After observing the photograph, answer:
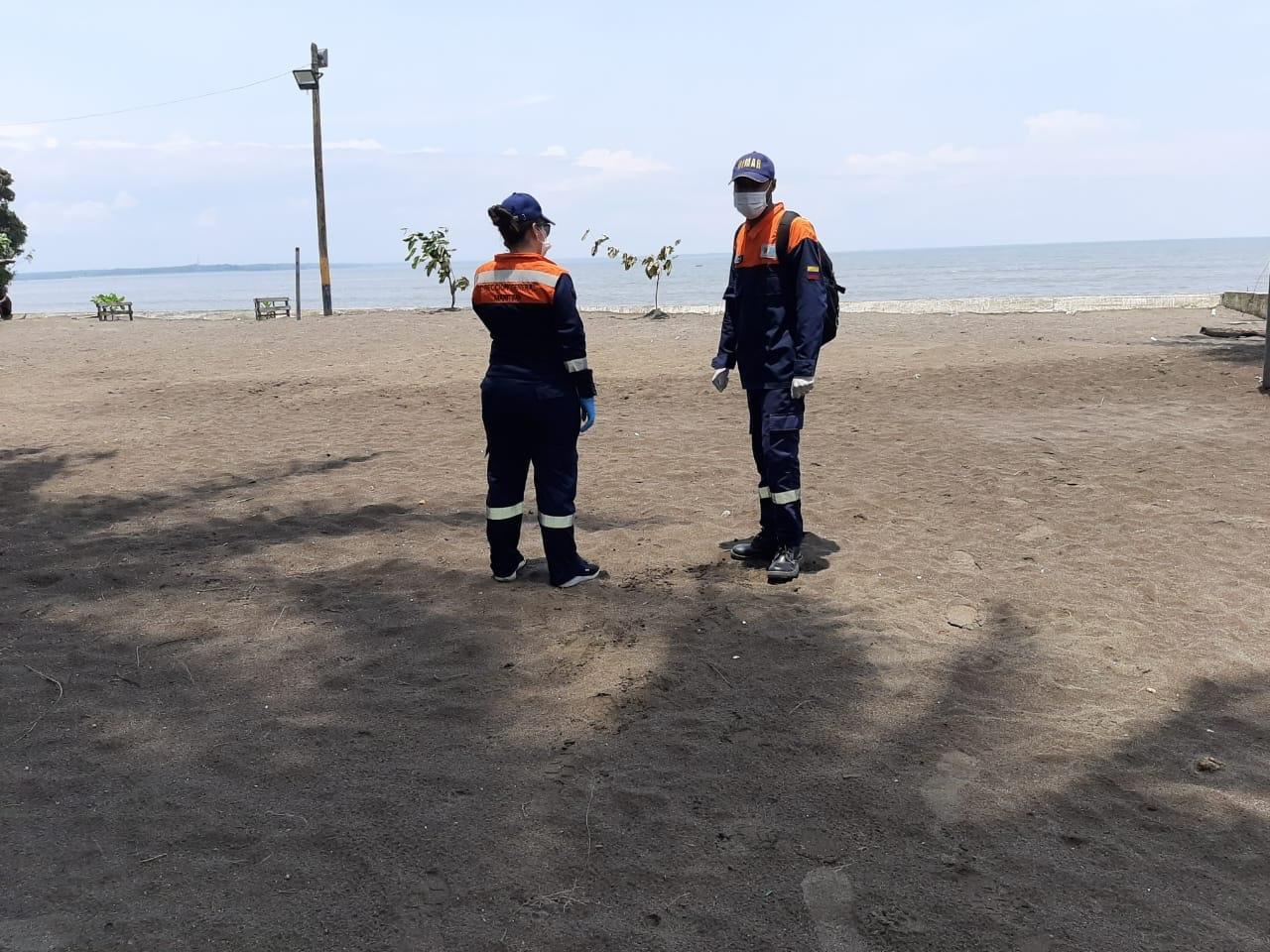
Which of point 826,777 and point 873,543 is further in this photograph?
point 873,543

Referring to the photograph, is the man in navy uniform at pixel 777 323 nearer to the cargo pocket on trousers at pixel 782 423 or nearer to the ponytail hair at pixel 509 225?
the cargo pocket on trousers at pixel 782 423

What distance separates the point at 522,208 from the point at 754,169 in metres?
1.20

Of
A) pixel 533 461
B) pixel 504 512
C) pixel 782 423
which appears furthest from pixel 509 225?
pixel 782 423

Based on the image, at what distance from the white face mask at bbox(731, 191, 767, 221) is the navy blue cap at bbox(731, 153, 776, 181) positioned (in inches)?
2.9

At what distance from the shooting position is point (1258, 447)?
823 cm

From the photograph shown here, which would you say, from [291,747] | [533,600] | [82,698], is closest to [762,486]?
[533,600]

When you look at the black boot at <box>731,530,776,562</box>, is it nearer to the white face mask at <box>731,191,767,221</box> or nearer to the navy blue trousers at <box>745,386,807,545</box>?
the navy blue trousers at <box>745,386,807,545</box>

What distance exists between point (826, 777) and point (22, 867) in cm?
230

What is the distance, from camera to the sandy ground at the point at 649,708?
276cm

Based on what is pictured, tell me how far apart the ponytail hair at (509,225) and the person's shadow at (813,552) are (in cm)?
209

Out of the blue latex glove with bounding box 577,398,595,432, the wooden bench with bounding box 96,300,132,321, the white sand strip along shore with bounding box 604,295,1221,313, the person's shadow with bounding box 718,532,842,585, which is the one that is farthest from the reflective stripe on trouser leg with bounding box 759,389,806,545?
the wooden bench with bounding box 96,300,132,321

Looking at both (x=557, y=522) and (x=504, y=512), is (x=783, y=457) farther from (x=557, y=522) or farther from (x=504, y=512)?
(x=504, y=512)

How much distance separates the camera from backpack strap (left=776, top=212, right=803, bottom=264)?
5223 mm

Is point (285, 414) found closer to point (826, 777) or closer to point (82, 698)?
point (82, 698)
